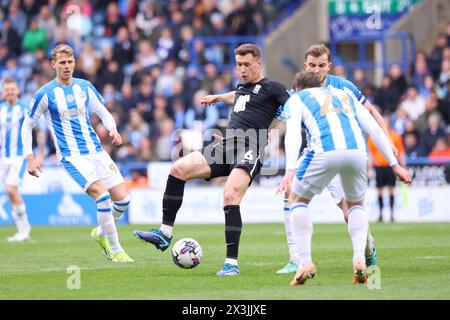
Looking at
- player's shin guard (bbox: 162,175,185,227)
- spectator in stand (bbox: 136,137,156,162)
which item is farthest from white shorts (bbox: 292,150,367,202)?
spectator in stand (bbox: 136,137,156,162)

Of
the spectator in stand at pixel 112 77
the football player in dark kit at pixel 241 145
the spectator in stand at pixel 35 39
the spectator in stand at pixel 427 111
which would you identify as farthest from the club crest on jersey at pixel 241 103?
the spectator in stand at pixel 35 39

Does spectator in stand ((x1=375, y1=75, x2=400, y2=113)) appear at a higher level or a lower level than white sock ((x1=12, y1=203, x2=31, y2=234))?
higher

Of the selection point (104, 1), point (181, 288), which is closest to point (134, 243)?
point (181, 288)

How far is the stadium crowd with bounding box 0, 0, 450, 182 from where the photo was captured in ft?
72.9

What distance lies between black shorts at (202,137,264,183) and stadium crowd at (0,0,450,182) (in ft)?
35.7

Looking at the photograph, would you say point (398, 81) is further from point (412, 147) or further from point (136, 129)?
point (136, 129)

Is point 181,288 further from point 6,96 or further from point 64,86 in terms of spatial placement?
point 6,96

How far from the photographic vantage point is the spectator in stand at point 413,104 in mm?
22328

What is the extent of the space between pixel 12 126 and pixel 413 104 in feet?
31.7

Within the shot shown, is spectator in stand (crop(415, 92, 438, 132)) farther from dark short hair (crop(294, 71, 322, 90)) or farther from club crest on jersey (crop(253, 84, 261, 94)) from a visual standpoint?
dark short hair (crop(294, 71, 322, 90))

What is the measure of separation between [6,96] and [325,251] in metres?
6.61

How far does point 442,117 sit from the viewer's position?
22.0 m

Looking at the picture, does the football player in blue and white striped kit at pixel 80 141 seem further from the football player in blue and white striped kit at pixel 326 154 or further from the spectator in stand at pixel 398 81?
the spectator in stand at pixel 398 81
